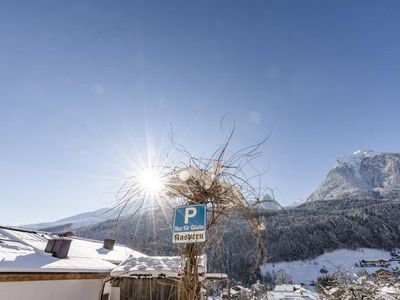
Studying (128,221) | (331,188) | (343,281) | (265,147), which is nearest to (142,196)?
(128,221)

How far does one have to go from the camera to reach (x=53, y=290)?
673cm

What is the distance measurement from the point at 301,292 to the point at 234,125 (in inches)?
861

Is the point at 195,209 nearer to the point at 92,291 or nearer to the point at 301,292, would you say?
the point at 92,291

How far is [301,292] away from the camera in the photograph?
827 inches

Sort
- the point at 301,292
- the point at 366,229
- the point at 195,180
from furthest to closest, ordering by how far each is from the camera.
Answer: the point at 366,229 → the point at 301,292 → the point at 195,180

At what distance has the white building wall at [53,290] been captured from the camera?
571cm

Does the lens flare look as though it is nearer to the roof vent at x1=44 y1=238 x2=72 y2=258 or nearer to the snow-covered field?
the roof vent at x1=44 y1=238 x2=72 y2=258

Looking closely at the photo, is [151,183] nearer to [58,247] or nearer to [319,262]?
[58,247]

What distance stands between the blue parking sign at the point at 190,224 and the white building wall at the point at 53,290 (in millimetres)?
4809

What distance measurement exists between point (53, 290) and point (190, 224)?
5.79 m

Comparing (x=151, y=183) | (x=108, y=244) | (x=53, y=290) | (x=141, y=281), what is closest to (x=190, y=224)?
(x=151, y=183)

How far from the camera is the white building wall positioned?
225 inches

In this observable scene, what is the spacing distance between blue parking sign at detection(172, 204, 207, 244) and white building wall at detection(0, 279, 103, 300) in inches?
189

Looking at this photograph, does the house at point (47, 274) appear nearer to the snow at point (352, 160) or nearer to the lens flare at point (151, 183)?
the lens flare at point (151, 183)
